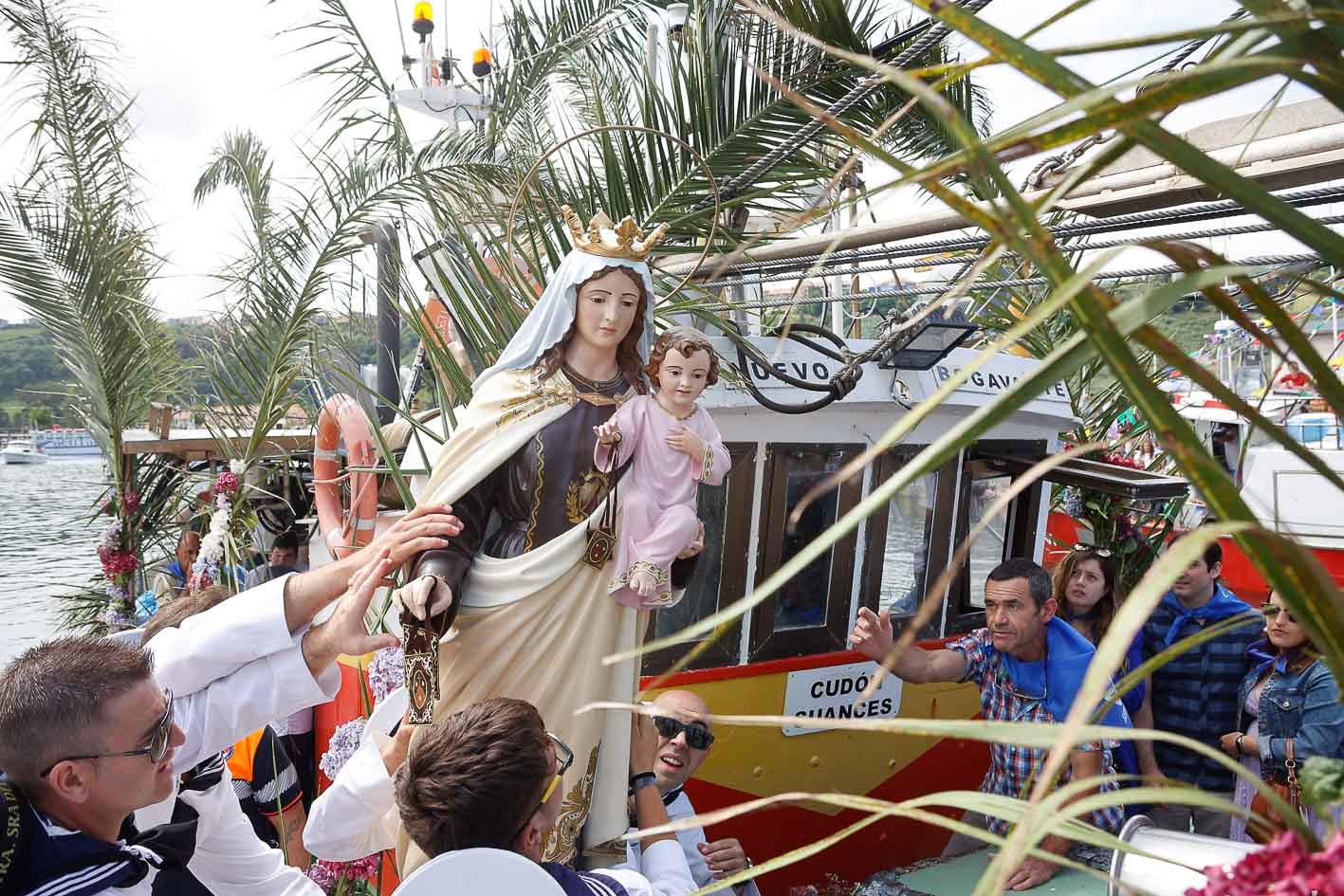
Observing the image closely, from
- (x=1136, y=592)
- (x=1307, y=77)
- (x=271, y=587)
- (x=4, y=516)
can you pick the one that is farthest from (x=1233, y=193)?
(x=4, y=516)

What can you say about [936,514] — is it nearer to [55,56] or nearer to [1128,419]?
[1128,419]

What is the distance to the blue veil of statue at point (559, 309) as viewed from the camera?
312 centimetres

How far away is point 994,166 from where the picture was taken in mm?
584

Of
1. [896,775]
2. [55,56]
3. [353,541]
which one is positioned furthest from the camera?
[55,56]

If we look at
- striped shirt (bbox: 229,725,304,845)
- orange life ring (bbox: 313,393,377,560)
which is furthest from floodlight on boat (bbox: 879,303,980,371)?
striped shirt (bbox: 229,725,304,845)

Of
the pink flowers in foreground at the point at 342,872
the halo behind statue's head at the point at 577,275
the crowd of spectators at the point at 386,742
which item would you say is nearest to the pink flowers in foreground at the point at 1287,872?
the crowd of spectators at the point at 386,742

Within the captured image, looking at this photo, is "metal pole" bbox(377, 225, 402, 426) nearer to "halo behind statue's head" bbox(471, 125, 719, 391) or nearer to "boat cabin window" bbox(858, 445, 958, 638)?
"halo behind statue's head" bbox(471, 125, 719, 391)

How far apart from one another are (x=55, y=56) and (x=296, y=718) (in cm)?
476

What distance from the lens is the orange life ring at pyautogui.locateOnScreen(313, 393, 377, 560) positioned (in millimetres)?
5125

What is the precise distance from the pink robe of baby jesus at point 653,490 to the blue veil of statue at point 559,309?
0.30 metres

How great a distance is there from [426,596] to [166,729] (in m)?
0.80

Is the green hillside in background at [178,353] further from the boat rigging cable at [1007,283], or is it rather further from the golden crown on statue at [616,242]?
the golden crown on statue at [616,242]

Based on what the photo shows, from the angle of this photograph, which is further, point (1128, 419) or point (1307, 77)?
point (1128, 419)

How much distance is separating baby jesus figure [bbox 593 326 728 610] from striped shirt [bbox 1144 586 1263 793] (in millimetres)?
2337
